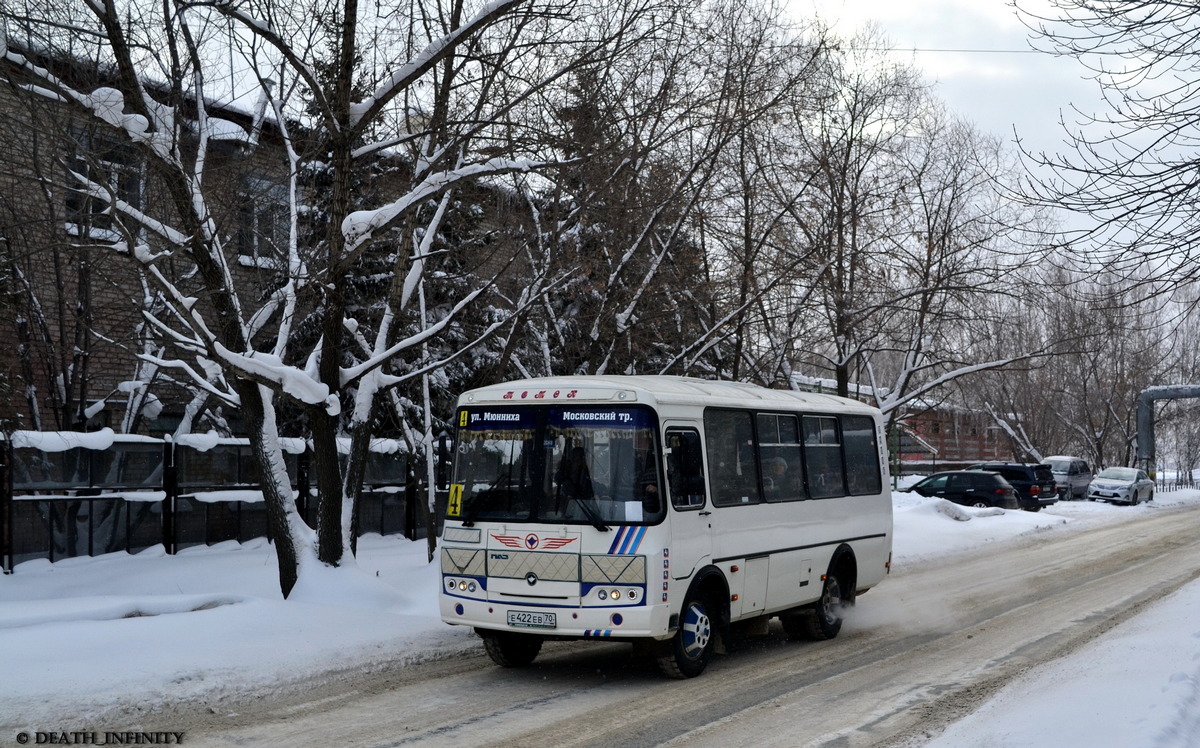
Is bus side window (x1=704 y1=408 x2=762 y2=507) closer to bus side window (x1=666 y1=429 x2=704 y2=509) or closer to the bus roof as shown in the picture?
the bus roof

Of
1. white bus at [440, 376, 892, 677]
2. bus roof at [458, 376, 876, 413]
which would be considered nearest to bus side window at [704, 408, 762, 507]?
white bus at [440, 376, 892, 677]

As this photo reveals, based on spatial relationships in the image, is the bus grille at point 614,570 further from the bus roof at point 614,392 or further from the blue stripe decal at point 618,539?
the bus roof at point 614,392

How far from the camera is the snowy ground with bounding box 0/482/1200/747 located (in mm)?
7621

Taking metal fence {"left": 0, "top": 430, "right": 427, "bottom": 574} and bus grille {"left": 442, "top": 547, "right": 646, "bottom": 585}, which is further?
metal fence {"left": 0, "top": 430, "right": 427, "bottom": 574}

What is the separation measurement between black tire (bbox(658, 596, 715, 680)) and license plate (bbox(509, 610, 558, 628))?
1.07 metres

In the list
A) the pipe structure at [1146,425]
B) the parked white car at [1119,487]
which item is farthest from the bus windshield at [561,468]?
the pipe structure at [1146,425]

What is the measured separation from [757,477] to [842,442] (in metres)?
2.63

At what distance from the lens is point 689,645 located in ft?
32.8

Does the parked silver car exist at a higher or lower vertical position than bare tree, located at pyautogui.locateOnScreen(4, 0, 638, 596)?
lower

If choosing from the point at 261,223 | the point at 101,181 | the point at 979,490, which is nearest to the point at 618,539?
the point at 101,181

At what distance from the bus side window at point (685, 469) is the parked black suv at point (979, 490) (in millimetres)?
28940

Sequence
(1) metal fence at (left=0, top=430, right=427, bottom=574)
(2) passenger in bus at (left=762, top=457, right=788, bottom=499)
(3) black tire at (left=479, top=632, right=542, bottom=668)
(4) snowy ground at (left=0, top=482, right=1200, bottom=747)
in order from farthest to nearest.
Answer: (1) metal fence at (left=0, top=430, right=427, bottom=574)
(2) passenger in bus at (left=762, top=457, right=788, bottom=499)
(3) black tire at (left=479, top=632, right=542, bottom=668)
(4) snowy ground at (left=0, top=482, right=1200, bottom=747)

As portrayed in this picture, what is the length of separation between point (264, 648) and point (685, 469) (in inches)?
164

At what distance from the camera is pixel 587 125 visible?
47.5 ft
